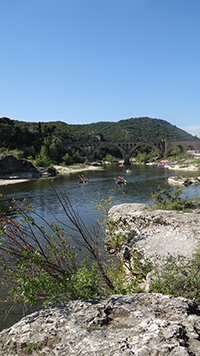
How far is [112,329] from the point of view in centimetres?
393

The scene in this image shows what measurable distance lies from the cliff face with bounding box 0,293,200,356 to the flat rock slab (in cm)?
352

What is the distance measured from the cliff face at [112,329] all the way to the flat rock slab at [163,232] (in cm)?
352

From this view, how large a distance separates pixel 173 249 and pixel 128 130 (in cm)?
19467

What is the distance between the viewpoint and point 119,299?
4.82 m

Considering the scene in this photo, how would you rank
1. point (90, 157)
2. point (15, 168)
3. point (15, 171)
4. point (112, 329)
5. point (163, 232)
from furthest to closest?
point (90, 157) → point (15, 168) → point (15, 171) → point (163, 232) → point (112, 329)

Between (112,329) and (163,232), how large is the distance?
6.07 metres

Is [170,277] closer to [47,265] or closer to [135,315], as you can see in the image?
[135,315]

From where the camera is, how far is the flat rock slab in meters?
8.36

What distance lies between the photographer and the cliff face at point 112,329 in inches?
134

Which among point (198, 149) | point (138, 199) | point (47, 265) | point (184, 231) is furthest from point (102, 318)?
point (198, 149)

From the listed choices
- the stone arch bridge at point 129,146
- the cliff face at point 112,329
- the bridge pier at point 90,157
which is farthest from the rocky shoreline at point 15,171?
the bridge pier at point 90,157

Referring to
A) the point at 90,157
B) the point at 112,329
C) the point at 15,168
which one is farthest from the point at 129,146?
the point at 112,329

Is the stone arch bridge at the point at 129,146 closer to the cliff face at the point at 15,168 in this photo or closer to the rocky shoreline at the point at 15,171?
the cliff face at the point at 15,168

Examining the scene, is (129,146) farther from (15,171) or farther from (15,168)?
(15,171)
